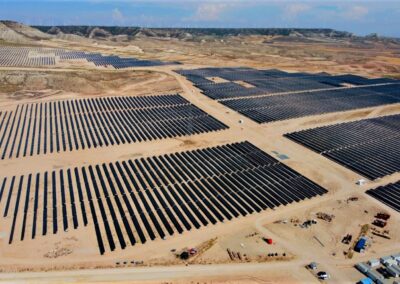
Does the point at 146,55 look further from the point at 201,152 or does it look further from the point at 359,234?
the point at 359,234

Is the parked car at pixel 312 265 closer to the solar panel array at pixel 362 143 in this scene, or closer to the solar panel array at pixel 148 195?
the solar panel array at pixel 148 195

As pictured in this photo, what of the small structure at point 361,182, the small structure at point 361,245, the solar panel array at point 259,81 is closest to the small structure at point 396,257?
the small structure at point 361,245

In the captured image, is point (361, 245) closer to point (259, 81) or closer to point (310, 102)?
point (310, 102)

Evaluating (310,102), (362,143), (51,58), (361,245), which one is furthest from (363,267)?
(51,58)

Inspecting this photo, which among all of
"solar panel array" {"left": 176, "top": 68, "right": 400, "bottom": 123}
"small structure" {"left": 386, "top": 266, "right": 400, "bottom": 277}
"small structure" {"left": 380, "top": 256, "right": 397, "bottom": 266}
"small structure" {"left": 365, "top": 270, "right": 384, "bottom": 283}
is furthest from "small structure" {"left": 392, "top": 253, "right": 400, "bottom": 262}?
"solar panel array" {"left": 176, "top": 68, "right": 400, "bottom": 123}

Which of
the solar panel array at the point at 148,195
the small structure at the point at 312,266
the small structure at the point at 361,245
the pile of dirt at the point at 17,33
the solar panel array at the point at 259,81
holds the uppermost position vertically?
the pile of dirt at the point at 17,33

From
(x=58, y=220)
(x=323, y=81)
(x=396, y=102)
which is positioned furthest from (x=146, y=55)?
(x=58, y=220)
